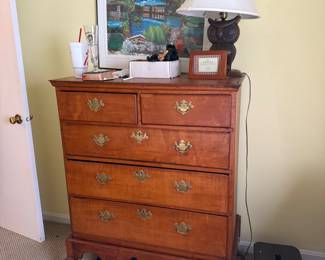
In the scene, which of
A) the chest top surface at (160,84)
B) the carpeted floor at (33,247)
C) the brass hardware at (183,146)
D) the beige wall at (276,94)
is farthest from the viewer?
the carpeted floor at (33,247)

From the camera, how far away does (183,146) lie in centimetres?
136

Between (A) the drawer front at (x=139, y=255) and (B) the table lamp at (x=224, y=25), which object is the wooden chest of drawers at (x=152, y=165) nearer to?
(A) the drawer front at (x=139, y=255)

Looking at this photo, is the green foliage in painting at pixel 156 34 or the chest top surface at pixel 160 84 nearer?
the chest top surface at pixel 160 84

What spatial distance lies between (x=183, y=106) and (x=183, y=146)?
0.18 meters

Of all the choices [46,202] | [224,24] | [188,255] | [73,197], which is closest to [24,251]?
[46,202]

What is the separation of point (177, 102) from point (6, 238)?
1629 mm

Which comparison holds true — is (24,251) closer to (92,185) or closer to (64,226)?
(64,226)

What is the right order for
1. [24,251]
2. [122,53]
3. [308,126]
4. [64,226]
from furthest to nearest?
1. [64,226]
2. [24,251]
3. [122,53]
4. [308,126]

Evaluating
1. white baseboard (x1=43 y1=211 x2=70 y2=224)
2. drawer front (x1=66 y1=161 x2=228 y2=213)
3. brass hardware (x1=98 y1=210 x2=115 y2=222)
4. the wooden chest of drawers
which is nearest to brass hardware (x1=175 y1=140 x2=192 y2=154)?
the wooden chest of drawers

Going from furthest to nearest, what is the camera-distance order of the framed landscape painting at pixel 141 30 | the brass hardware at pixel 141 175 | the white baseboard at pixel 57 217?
the white baseboard at pixel 57 217 < the framed landscape painting at pixel 141 30 < the brass hardware at pixel 141 175

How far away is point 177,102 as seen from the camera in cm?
131

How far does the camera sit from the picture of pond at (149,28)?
1691 millimetres

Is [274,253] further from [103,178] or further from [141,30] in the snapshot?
[141,30]

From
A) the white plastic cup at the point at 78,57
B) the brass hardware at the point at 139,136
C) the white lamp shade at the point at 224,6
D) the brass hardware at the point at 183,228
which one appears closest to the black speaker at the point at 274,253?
the brass hardware at the point at 183,228
